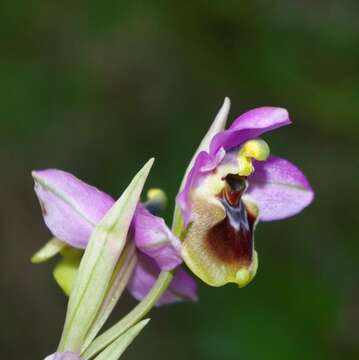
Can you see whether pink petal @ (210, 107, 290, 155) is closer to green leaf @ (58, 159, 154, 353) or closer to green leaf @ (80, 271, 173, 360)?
green leaf @ (58, 159, 154, 353)

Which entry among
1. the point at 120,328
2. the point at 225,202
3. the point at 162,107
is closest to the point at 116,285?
the point at 120,328

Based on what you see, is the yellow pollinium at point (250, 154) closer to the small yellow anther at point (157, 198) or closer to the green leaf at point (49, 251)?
the small yellow anther at point (157, 198)

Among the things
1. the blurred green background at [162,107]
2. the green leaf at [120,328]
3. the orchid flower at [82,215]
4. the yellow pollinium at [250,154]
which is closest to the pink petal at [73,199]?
the orchid flower at [82,215]

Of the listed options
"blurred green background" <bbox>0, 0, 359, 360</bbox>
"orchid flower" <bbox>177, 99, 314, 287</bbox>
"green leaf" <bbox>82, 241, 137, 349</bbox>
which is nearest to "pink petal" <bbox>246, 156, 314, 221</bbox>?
"orchid flower" <bbox>177, 99, 314, 287</bbox>

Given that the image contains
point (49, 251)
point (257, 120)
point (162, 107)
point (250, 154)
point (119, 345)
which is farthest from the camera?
point (162, 107)

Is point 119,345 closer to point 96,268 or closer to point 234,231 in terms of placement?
point 96,268

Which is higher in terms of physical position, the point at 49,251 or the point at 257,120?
the point at 257,120

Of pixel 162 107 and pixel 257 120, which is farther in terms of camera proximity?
pixel 162 107
